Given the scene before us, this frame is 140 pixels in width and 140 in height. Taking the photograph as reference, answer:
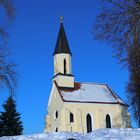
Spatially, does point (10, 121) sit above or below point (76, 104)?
below

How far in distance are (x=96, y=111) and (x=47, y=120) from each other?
6.64 metres

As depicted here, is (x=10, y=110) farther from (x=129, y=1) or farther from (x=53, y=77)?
(x=129, y=1)

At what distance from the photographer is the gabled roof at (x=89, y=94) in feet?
171

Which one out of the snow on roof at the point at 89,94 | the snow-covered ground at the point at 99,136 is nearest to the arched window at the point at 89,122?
the snow on roof at the point at 89,94

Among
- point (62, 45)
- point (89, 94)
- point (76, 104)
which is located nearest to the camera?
point (76, 104)

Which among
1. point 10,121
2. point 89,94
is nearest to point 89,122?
point 89,94

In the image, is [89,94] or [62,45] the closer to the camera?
[89,94]

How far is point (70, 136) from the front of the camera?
48.4 feet

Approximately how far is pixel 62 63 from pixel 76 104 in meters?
6.68

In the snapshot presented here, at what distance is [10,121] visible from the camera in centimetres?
4006

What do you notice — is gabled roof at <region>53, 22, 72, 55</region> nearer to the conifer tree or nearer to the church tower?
the church tower

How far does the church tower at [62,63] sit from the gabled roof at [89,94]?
98 centimetres

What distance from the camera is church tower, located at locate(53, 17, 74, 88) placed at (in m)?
54.5

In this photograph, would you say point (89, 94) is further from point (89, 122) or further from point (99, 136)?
point (99, 136)
